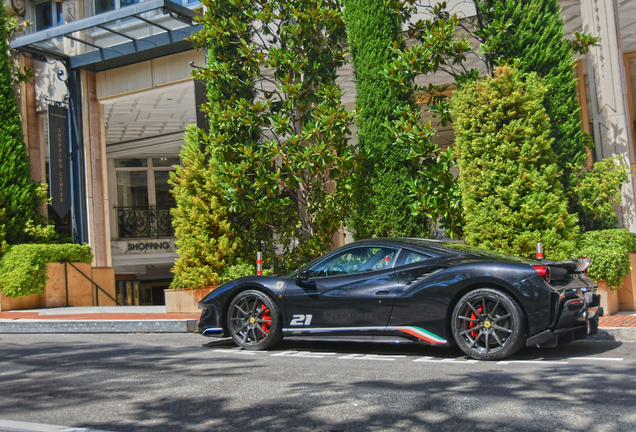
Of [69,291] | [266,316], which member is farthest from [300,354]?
[69,291]

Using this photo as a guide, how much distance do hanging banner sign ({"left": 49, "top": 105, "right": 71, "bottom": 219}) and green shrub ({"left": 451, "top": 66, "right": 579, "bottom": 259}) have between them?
11429 mm

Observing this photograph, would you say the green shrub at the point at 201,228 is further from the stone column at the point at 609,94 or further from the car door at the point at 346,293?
the stone column at the point at 609,94

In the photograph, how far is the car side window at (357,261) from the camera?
6.57 m

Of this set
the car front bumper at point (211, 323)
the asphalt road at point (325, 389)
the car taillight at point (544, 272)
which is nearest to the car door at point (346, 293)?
the asphalt road at point (325, 389)

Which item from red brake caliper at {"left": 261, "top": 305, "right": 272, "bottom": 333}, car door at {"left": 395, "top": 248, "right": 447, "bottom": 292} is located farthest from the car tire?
car door at {"left": 395, "top": 248, "right": 447, "bottom": 292}

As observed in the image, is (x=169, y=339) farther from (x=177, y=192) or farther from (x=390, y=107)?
(x=390, y=107)

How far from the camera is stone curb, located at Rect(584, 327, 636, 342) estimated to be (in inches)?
272

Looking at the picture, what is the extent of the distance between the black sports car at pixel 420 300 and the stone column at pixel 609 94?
14.0 feet

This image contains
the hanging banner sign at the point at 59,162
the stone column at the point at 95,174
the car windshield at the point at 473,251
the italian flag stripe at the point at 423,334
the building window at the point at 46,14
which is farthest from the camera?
the building window at the point at 46,14

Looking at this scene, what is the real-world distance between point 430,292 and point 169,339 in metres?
4.09

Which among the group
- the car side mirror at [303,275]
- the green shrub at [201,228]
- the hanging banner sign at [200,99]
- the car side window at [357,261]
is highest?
the hanging banner sign at [200,99]

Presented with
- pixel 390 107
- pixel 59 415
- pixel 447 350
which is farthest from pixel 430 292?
pixel 390 107

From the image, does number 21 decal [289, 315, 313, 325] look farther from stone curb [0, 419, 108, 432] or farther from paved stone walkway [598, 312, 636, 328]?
paved stone walkway [598, 312, 636, 328]

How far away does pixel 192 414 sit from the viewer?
13.7ft
